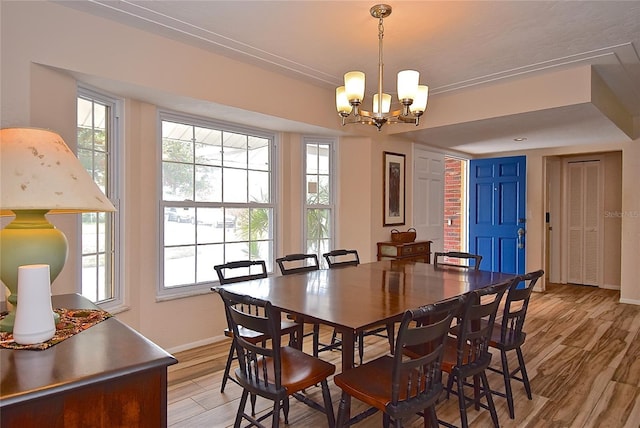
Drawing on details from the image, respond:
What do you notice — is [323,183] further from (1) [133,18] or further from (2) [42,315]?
(2) [42,315]

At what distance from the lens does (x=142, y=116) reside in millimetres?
3172

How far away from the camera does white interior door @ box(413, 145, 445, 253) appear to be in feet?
17.3

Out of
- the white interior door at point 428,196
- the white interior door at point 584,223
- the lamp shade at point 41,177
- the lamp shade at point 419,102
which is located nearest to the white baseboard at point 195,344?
the lamp shade at point 41,177

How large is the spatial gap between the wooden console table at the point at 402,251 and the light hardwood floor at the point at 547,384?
41.6 inches

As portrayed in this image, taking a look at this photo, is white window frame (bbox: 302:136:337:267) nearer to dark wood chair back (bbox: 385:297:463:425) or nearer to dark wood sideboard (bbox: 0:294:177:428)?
dark wood chair back (bbox: 385:297:463:425)

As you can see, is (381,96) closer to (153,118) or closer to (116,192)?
(153,118)

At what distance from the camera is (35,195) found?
1249 mm

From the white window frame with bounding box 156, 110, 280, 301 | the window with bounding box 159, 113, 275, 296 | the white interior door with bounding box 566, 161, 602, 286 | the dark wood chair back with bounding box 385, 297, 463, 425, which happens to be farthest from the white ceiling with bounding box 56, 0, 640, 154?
the white interior door with bounding box 566, 161, 602, 286

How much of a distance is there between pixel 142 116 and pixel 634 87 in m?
4.61

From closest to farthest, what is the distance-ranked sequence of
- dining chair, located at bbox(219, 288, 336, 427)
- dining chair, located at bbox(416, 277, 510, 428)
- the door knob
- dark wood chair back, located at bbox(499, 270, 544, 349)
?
dining chair, located at bbox(219, 288, 336, 427) < dining chair, located at bbox(416, 277, 510, 428) < dark wood chair back, located at bbox(499, 270, 544, 349) < the door knob

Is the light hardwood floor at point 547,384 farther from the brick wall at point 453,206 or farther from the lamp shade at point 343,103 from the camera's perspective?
the brick wall at point 453,206

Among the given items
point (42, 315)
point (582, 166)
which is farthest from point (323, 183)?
point (582, 166)

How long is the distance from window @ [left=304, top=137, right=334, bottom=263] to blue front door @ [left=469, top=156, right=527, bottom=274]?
284cm

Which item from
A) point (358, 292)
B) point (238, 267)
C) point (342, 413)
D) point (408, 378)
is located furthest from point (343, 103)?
point (342, 413)
